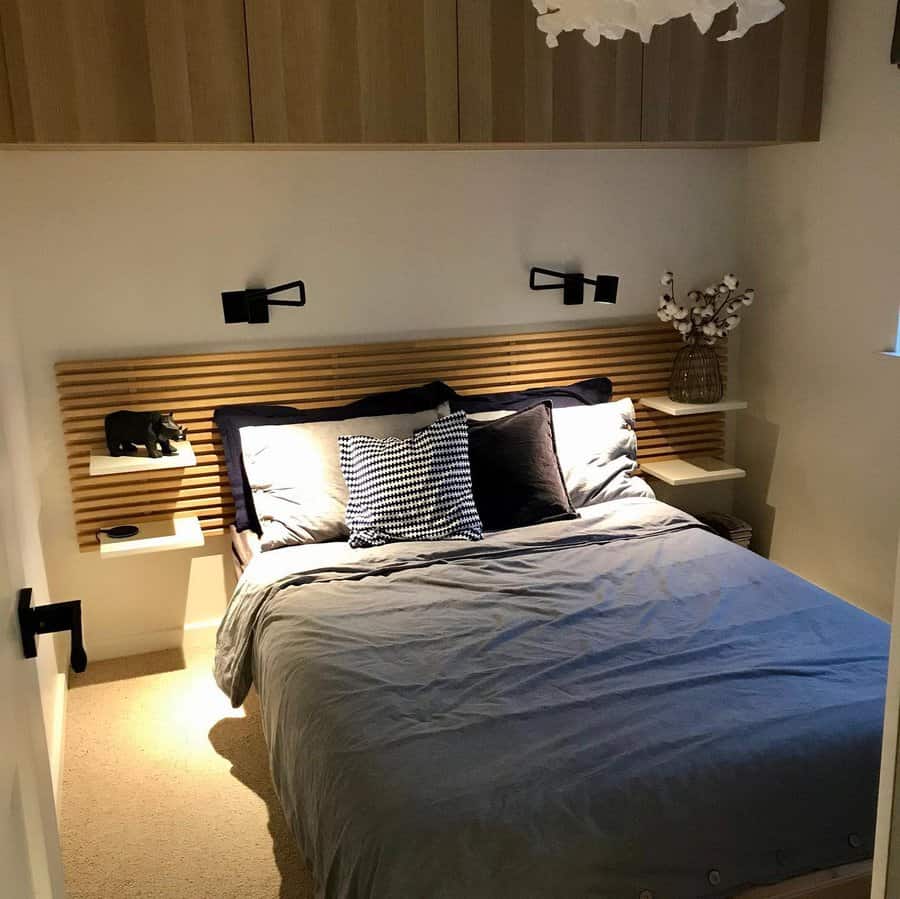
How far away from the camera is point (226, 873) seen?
7.84ft

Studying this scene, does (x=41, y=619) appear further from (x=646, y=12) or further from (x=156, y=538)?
(x=156, y=538)

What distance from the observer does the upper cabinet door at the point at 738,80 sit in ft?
10.8

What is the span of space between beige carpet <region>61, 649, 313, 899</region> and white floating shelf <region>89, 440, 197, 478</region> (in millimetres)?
783

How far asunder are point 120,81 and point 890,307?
2.63 m

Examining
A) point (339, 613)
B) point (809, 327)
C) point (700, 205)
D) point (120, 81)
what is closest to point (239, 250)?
point (120, 81)

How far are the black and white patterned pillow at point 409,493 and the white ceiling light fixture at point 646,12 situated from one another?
5.39 ft

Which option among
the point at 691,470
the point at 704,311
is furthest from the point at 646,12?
the point at 691,470

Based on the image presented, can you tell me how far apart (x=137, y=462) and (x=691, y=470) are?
2.16 m

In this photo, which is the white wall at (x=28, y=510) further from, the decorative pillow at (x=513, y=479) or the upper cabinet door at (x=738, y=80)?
the upper cabinet door at (x=738, y=80)

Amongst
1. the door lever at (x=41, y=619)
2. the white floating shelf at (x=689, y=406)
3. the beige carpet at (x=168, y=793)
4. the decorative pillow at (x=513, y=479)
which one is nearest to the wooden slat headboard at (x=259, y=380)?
the white floating shelf at (x=689, y=406)

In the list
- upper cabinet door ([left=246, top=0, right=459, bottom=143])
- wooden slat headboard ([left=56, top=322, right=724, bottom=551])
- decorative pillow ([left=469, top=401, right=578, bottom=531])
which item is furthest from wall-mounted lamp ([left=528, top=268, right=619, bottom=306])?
upper cabinet door ([left=246, top=0, right=459, bottom=143])

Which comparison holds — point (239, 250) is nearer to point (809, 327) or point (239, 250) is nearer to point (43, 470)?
point (43, 470)

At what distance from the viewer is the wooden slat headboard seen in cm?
328

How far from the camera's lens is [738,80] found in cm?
340
